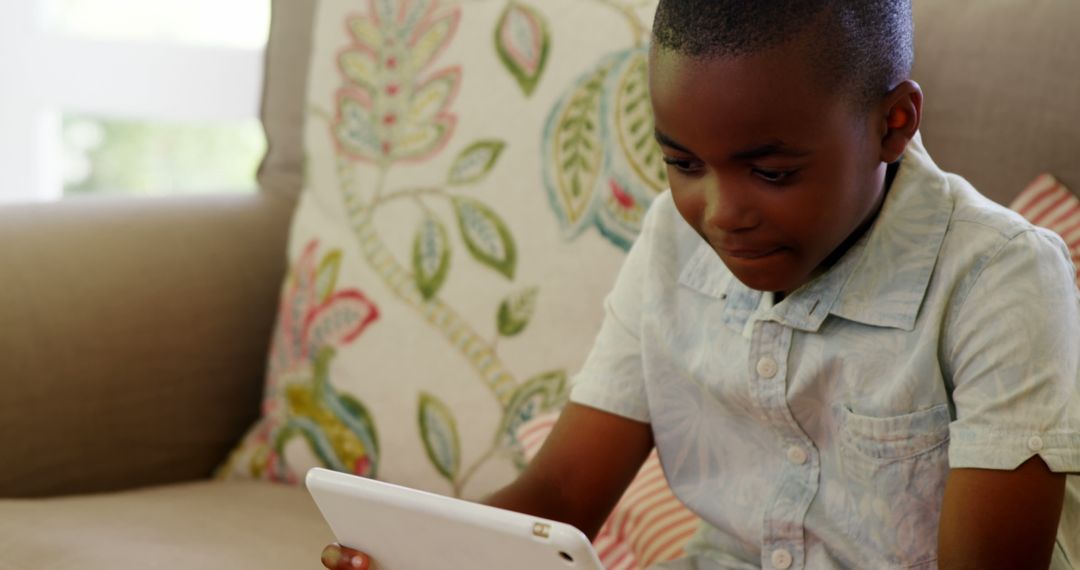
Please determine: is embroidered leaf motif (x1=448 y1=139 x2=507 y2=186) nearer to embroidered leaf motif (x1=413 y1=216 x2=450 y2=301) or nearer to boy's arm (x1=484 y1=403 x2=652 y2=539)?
embroidered leaf motif (x1=413 y1=216 x2=450 y2=301)

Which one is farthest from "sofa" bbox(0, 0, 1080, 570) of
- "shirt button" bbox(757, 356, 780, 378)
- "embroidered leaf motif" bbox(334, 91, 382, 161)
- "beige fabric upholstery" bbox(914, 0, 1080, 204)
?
"shirt button" bbox(757, 356, 780, 378)

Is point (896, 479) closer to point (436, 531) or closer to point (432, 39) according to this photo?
point (436, 531)

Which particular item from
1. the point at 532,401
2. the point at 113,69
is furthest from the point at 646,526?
the point at 113,69

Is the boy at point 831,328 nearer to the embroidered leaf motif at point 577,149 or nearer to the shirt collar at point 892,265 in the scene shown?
the shirt collar at point 892,265

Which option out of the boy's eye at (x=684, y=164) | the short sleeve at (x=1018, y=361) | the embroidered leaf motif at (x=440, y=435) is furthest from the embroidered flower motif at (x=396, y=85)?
the short sleeve at (x=1018, y=361)

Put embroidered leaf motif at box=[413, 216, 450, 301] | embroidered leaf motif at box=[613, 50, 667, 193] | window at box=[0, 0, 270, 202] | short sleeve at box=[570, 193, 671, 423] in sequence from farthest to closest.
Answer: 1. window at box=[0, 0, 270, 202]
2. embroidered leaf motif at box=[413, 216, 450, 301]
3. embroidered leaf motif at box=[613, 50, 667, 193]
4. short sleeve at box=[570, 193, 671, 423]

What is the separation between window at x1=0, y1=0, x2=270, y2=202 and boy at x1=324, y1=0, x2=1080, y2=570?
138cm

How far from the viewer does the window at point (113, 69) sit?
6.86 ft

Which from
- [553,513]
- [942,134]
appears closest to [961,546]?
[553,513]

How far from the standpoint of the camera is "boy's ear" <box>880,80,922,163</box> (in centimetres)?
70

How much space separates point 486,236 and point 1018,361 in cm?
63

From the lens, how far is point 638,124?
113 cm

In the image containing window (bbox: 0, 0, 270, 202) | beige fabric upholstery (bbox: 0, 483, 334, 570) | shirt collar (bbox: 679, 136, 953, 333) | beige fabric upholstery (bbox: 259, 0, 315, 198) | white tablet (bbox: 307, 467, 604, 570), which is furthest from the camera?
window (bbox: 0, 0, 270, 202)

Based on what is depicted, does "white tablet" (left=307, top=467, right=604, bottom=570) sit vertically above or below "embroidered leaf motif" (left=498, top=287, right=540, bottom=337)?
above
